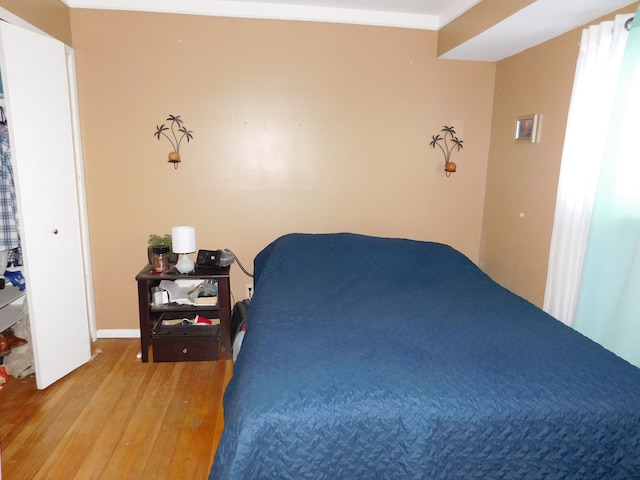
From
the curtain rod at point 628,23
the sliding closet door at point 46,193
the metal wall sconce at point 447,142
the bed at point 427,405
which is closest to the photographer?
the bed at point 427,405

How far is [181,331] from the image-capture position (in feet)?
9.32

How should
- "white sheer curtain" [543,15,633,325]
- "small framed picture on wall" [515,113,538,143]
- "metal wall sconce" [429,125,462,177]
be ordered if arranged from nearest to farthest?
"white sheer curtain" [543,15,633,325], "small framed picture on wall" [515,113,538,143], "metal wall sconce" [429,125,462,177]

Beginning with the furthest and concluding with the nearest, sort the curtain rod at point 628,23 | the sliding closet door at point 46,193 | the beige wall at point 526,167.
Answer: the beige wall at point 526,167, the sliding closet door at point 46,193, the curtain rod at point 628,23

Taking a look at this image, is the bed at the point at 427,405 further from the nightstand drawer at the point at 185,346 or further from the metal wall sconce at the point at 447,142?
the metal wall sconce at the point at 447,142

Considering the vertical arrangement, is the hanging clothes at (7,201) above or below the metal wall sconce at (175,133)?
below

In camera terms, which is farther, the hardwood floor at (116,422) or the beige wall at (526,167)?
the beige wall at (526,167)

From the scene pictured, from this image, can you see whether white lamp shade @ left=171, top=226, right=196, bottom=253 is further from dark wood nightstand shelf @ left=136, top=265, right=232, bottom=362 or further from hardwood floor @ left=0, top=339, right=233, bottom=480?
Result: hardwood floor @ left=0, top=339, right=233, bottom=480

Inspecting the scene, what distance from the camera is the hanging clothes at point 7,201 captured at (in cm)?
246

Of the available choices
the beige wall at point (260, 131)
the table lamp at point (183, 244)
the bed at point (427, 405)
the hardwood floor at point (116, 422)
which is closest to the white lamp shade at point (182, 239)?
the table lamp at point (183, 244)

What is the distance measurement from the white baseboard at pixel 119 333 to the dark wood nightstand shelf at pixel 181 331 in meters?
0.36

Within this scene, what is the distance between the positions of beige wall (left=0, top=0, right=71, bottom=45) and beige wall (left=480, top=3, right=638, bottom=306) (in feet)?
9.54

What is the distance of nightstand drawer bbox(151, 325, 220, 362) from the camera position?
2.75 metres

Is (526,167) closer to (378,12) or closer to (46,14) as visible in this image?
(378,12)

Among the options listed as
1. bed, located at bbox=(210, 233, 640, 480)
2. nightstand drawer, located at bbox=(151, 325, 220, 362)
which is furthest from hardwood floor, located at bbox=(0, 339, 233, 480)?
bed, located at bbox=(210, 233, 640, 480)
